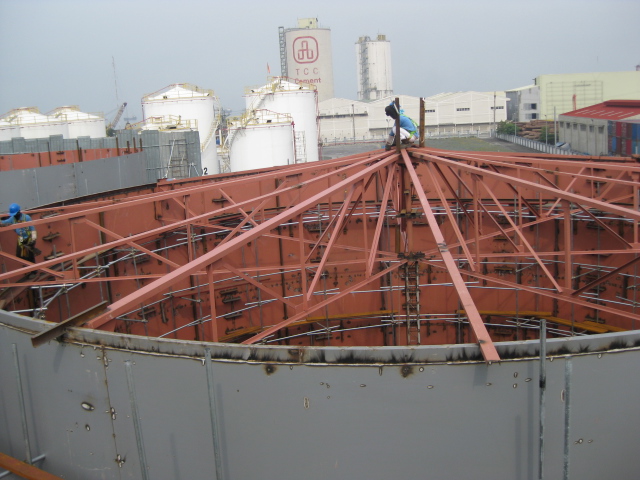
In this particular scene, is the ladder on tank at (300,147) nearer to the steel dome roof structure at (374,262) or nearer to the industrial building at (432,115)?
the steel dome roof structure at (374,262)

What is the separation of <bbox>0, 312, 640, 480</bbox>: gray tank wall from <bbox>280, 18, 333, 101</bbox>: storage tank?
10003cm

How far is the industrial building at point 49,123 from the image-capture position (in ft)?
138

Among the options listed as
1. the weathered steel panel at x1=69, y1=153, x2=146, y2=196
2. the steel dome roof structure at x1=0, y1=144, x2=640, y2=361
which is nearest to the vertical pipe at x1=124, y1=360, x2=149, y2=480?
the steel dome roof structure at x1=0, y1=144, x2=640, y2=361

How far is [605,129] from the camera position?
4144 centimetres

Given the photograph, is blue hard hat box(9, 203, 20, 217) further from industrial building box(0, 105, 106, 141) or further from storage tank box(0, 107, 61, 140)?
storage tank box(0, 107, 61, 140)

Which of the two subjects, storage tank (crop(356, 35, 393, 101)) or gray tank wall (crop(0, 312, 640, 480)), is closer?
gray tank wall (crop(0, 312, 640, 480))

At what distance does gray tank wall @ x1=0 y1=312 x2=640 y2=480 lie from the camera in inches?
222

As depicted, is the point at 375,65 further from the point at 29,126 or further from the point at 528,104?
the point at 29,126

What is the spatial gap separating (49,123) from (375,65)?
84814 millimetres

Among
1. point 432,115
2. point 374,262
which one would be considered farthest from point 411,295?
point 432,115

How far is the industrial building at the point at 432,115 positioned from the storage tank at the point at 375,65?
37928mm

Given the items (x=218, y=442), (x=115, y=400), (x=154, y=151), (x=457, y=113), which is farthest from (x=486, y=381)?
(x=457, y=113)

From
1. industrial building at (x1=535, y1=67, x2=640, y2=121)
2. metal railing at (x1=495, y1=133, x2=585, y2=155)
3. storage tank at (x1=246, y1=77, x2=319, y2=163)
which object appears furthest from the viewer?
industrial building at (x1=535, y1=67, x2=640, y2=121)

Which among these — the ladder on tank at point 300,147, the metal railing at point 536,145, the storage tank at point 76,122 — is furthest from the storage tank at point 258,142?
the metal railing at point 536,145
